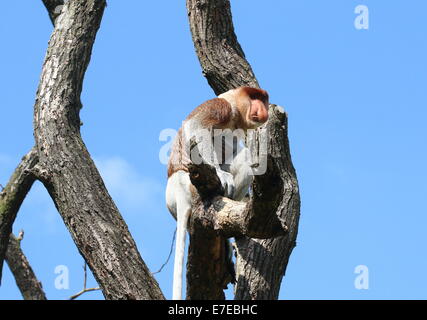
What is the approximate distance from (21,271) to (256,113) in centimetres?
376

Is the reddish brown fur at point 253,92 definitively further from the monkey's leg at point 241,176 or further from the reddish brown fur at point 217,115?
the monkey's leg at point 241,176

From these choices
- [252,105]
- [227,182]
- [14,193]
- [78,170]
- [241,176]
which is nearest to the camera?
Answer: [78,170]

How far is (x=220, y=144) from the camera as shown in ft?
20.5

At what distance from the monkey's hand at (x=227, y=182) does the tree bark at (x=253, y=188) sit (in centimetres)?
35

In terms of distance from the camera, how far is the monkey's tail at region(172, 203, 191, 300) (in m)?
5.22

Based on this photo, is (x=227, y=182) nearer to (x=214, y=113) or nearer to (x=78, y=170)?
(x=214, y=113)

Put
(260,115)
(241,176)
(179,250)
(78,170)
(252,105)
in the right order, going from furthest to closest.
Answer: (260,115), (252,105), (241,176), (78,170), (179,250)

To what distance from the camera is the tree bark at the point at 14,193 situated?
772 centimetres

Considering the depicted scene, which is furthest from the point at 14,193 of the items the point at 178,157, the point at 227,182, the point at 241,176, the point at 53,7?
the point at 227,182

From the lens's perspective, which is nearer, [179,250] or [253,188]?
[253,188]

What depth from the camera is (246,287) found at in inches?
227

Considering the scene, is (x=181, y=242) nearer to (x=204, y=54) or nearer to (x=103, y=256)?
(x=103, y=256)
